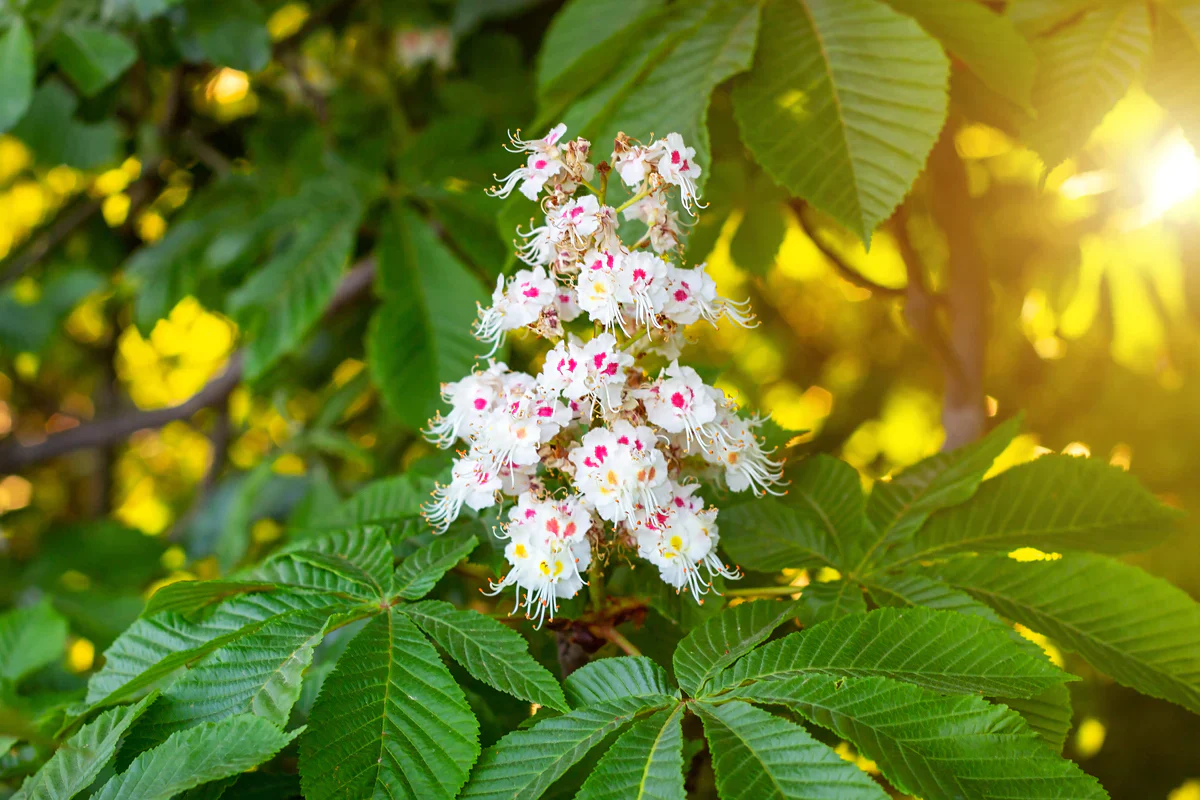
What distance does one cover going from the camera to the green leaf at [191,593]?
0.87m

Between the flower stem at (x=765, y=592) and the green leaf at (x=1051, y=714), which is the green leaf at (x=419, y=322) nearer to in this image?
the flower stem at (x=765, y=592)

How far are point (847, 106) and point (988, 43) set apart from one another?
24cm

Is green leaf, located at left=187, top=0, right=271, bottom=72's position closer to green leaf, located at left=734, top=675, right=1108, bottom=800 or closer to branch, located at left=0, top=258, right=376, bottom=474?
branch, located at left=0, top=258, right=376, bottom=474

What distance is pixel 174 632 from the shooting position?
915mm

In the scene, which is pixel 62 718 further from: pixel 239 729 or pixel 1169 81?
pixel 1169 81

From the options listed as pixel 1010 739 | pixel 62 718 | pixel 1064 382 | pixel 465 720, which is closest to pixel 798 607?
pixel 1010 739

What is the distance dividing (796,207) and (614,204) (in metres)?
0.72

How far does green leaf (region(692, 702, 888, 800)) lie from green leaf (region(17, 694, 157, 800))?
509 mm

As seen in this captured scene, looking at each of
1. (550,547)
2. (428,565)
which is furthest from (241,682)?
(550,547)

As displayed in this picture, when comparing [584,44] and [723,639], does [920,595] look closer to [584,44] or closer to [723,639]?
[723,639]

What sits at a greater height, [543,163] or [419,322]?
[543,163]

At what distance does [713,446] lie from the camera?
88 cm

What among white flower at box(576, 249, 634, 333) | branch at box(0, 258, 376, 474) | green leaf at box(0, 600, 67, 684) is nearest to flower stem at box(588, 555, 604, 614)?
white flower at box(576, 249, 634, 333)

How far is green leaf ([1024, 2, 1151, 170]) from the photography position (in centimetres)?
108
